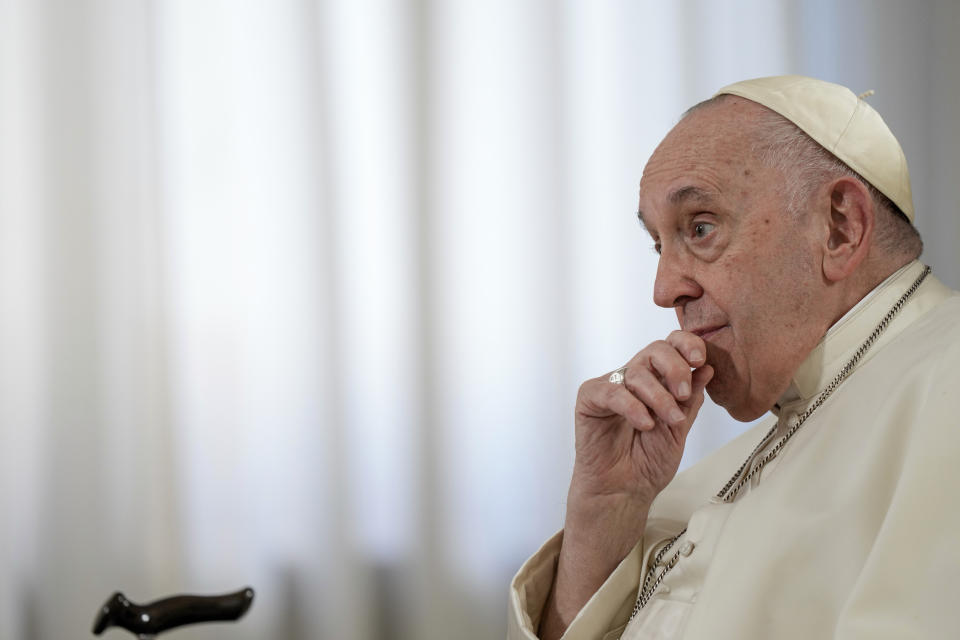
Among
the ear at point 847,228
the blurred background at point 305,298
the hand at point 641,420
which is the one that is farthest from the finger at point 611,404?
the blurred background at point 305,298

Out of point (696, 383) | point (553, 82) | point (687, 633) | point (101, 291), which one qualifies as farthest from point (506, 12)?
point (687, 633)

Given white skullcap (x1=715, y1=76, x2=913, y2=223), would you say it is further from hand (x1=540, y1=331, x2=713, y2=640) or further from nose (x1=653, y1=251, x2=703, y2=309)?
hand (x1=540, y1=331, x2=713, y2=640)

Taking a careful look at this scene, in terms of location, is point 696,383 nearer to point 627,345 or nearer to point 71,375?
point 627,345

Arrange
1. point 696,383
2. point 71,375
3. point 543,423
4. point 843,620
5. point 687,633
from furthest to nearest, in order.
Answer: point 543,423
point 71,375
point 696,383
point 687,633
point 843,620

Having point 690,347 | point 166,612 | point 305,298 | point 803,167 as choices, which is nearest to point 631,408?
point 690,347

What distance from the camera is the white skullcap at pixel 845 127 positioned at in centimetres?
134

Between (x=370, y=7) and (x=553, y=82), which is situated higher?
(x=370, y=7)

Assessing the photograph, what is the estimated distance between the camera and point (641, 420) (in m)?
1.31

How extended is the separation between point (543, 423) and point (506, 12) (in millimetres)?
1165

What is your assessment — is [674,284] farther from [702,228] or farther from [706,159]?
[706,159]

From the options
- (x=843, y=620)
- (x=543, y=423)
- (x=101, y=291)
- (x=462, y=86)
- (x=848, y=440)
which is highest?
(x=462, y=86)

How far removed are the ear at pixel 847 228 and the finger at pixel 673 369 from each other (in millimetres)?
256

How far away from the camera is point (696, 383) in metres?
1.35

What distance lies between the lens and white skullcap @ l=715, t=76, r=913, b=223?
1.34 m
